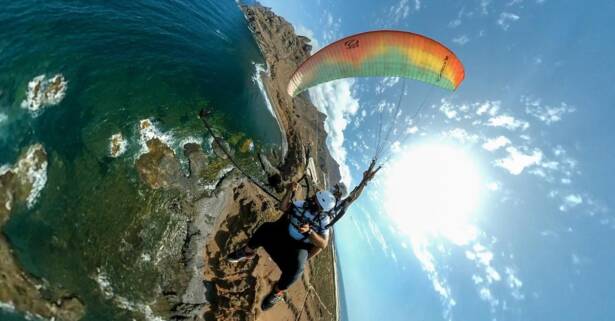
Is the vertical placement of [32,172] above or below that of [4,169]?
below

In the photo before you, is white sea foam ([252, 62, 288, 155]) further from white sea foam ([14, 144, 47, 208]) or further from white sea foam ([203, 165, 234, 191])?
white sea foam ([14, 144, 47, 208])

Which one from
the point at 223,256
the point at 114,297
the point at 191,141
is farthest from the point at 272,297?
the point at 191,141

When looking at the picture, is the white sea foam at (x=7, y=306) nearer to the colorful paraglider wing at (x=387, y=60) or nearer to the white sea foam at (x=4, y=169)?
the white sea foam at (x=4, y=169)

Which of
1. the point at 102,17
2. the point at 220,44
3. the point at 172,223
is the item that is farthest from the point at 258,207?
the point at 220,44

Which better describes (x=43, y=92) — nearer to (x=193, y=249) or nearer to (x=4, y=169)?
(x=4, y=169)

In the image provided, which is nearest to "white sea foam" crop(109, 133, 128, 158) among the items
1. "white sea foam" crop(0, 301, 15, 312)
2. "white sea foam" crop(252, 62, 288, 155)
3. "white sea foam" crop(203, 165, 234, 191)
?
"white sea foam" crop(203, 165, 234, 191)

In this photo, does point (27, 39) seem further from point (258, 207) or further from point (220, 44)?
point (220, 44)
